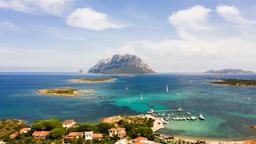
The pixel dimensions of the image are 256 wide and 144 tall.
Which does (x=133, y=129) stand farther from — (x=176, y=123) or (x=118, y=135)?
(x=176, y=123)

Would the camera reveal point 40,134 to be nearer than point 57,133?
No

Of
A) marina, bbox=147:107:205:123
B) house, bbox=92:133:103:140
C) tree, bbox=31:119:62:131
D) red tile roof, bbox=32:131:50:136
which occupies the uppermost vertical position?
tree, bbox=31:119:62:131

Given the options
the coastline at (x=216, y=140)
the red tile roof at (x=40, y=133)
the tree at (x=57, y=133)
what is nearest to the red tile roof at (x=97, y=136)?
the tree at (x=57, y=133)

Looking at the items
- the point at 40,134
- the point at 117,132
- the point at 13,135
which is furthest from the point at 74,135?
the point at 13,135

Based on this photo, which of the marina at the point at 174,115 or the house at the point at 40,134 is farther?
the marina at the point at 174,115

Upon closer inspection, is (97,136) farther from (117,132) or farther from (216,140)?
(216,140)

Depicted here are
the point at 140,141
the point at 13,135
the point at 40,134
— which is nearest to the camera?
the point at 140,141

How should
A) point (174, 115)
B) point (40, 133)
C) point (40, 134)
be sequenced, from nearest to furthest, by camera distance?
point (40, 134), point (40, 133), point (174, 115)

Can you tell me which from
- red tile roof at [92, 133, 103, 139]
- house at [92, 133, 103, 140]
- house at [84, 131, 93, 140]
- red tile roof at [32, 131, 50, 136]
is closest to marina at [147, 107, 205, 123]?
red tile roof at [92, 133, 103, 139]

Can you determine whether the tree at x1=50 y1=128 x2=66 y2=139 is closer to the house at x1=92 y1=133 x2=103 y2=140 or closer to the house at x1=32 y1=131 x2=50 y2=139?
the house at x1=32 y1=131 x2=50 y2=139

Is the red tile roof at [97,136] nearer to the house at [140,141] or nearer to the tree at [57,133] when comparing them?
the house at [140,141]

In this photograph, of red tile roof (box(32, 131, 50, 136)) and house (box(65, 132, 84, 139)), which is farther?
red tile roof (box(32, 131, 50, 136))

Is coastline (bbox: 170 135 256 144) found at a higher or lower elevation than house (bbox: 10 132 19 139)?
lower
